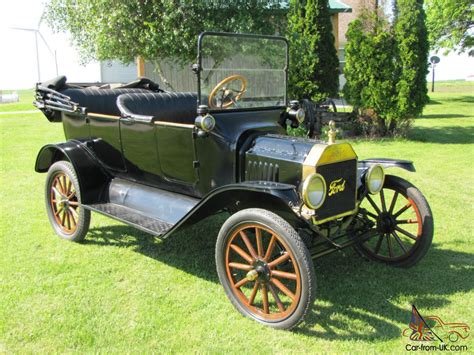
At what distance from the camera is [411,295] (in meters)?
3.29

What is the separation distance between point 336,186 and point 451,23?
72.8 feet

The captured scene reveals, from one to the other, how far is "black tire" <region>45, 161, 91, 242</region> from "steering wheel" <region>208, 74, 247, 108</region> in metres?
1.57

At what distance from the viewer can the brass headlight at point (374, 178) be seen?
3.51 m

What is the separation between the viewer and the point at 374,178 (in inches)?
139

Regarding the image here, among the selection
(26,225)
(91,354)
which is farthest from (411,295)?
(26,225)

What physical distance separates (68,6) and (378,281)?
1199 cm

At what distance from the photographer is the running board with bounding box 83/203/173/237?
3.52m

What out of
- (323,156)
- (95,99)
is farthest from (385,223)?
(95,99)

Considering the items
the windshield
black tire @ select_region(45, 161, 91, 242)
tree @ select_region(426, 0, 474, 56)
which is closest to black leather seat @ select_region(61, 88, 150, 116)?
black tire @ select_region(45, 161, 91, 242)

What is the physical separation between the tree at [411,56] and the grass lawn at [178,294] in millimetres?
4642

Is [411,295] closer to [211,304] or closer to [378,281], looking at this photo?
[378,281]

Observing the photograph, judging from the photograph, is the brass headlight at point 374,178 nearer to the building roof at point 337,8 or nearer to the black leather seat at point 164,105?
the black leather seat at point 164,105

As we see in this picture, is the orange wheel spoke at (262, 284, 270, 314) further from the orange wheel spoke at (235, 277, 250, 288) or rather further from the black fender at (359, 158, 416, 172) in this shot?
the black fender at (359, 158, 416, 172)

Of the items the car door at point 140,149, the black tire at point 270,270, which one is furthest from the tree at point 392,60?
the black tire at point 270,270
